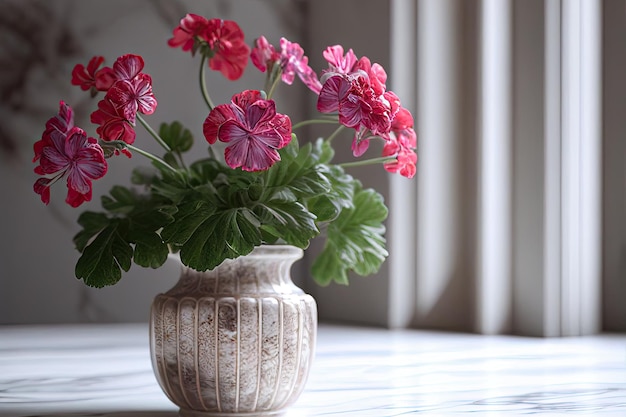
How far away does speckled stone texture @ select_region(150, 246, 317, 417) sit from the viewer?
0.70 meters

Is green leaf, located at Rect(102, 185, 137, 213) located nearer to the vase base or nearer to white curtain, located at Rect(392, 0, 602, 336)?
the vase base

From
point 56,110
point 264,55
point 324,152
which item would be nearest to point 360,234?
point 324,152

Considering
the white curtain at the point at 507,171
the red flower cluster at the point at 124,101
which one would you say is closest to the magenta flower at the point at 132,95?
the red flower cluster at the point at 124,101

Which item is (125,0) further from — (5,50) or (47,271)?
(47,271)

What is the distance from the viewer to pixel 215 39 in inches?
32.5

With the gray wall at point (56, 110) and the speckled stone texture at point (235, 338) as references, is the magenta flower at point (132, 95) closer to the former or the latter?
the speckled stone texture at point (235, 338)

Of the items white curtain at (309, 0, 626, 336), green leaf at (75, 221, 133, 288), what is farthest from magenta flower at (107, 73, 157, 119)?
white curtain at (309, 0, 626, 336)

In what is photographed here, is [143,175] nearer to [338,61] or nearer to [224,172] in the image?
[224,172]

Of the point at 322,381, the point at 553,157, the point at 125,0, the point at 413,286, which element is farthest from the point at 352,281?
the point at 125,0

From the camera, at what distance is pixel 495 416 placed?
78cm

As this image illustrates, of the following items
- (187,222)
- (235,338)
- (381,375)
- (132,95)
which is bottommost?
(381,375)

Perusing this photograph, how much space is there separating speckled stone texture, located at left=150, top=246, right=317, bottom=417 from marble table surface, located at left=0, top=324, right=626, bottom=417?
0.09m

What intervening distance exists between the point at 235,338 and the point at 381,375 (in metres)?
0.36

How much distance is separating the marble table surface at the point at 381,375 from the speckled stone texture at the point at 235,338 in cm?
9
